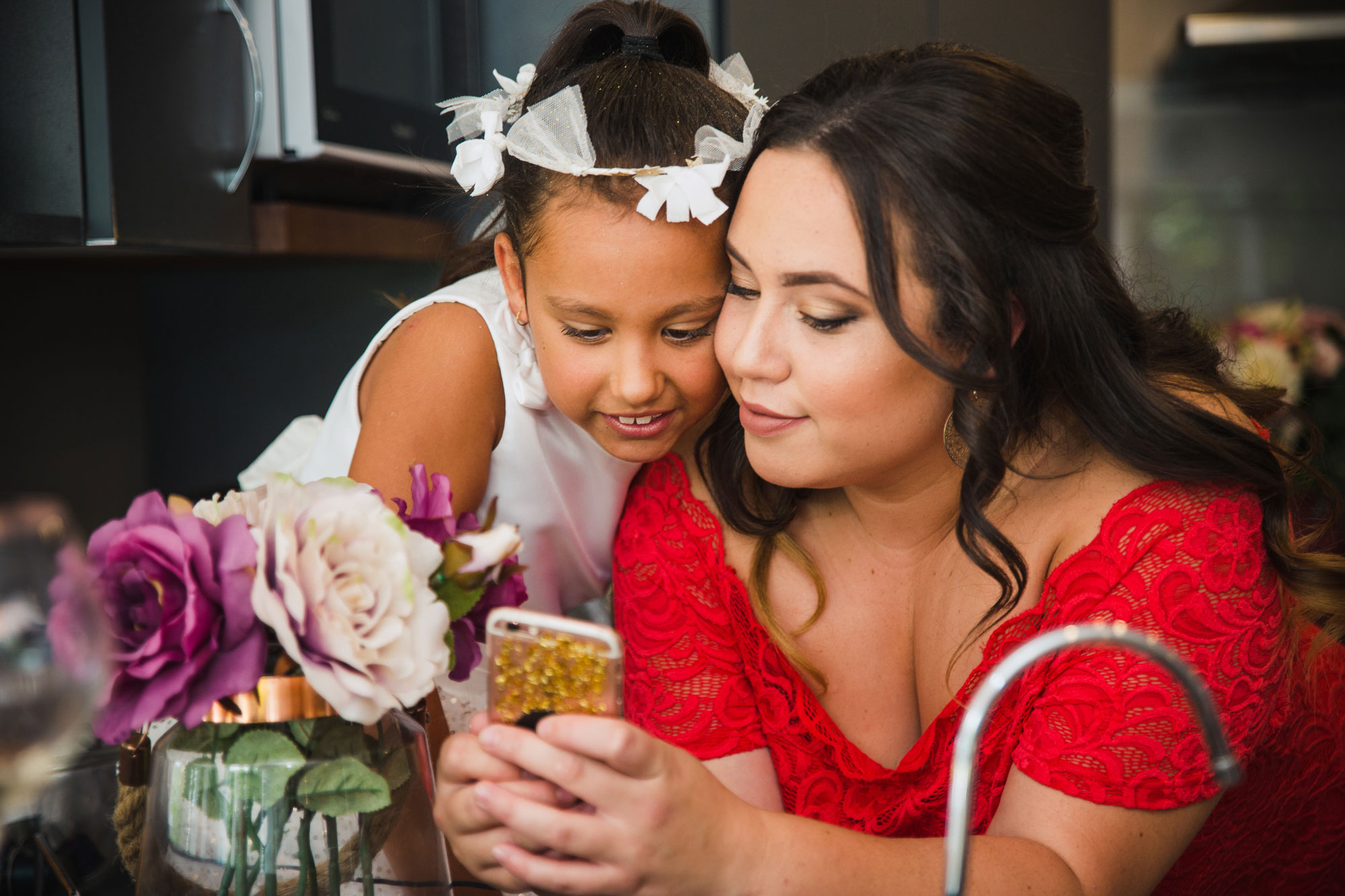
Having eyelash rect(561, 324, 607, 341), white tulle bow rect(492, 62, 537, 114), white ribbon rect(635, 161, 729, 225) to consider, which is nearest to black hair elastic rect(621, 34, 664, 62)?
white tulle bow rect(492, 62, 537, 114)

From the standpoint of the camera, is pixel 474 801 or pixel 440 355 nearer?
pixel 474 801

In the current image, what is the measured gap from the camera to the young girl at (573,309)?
45.9 inches

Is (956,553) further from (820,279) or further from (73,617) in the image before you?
(73,617)

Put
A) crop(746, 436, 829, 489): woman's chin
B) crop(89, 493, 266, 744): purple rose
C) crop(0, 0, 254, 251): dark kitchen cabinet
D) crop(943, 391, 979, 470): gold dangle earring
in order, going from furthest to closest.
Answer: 1. crop(0, 0, 254, 251): dark kitchen cabinet
2. crop(943, 391, 979, 470): gold dangle earring
3. crop(746, 436, 829, 489): woman's chin
4. crop(89, 493, 266, 744): purple rose

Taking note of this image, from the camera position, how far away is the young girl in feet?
3.83

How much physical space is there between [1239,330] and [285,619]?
2.79 meters

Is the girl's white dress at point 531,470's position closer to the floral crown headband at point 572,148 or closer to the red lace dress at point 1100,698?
the red lace dress at point 1100,698

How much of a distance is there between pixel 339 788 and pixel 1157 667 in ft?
2.34

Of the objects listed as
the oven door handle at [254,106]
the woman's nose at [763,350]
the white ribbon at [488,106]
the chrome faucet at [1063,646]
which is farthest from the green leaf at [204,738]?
the oven door handle at [254,106]

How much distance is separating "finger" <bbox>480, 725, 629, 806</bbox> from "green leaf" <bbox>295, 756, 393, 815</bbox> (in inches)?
2.8

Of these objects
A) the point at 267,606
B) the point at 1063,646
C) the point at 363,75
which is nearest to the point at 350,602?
the point at 267,606

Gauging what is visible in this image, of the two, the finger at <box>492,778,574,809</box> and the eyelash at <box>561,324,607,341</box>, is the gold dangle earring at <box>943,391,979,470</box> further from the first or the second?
the finger at <box>492,778,574,809</box>

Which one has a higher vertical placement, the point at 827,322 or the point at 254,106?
the point at 254,106

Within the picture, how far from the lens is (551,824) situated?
2.29ft
